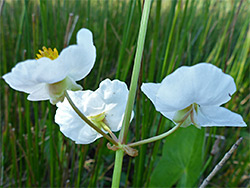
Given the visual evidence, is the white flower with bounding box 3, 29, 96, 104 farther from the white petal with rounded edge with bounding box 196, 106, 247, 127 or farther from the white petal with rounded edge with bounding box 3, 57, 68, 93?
the white petal with rounded edge with bounding box 196, 106, 247, 127

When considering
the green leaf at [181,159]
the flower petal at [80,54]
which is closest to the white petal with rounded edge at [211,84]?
the flower petal at [80,54]

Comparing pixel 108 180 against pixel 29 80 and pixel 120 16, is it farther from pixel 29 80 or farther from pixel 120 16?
pixel 120 16

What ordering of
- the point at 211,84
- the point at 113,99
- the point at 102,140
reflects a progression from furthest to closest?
the point at 102,140
the point at 113,99
the point at 211,84

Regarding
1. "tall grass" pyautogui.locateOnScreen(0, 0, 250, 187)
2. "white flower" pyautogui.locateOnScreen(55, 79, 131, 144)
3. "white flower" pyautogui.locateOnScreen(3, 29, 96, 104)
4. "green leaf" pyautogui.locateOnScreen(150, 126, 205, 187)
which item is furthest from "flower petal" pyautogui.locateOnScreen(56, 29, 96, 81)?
"green leaf" pyautogui.locateOnScreen(150, 126, 205, 187)

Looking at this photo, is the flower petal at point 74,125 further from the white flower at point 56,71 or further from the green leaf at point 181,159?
the green leaf at point 181,159

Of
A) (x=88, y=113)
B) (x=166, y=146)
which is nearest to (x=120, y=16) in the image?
(x=166, y=146)

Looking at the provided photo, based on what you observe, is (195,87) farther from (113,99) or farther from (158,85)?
(113,99)

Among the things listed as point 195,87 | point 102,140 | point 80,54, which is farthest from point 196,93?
point 102,140
